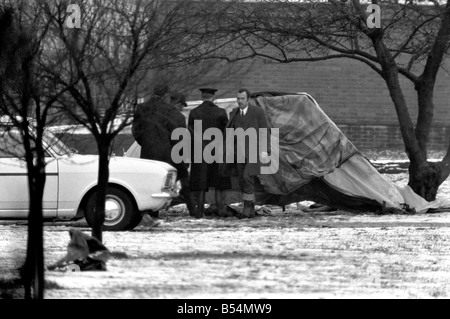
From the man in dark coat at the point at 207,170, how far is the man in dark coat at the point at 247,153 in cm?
14

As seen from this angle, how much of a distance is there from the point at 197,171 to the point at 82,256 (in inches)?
281

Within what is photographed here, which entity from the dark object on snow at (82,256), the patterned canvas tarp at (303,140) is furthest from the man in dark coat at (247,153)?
the dark object on snow at (82,256)

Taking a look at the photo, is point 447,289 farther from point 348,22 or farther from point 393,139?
point 393,139

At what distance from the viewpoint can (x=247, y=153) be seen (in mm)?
18219

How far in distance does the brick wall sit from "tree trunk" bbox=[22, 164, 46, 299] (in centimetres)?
1808

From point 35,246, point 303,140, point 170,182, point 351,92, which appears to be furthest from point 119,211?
point 351,92

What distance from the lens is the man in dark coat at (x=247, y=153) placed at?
18094 millimetres

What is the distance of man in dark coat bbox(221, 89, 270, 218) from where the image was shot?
59.4 feet

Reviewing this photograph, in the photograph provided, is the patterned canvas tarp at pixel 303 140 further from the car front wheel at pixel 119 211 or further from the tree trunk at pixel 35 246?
the tree trunk at pixel 35 246

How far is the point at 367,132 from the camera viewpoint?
2948 cm

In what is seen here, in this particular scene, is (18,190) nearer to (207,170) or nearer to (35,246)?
(207,170)

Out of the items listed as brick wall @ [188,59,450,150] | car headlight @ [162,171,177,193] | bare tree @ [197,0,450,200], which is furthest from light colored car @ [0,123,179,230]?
brick wall @ [188,59,450,150]
